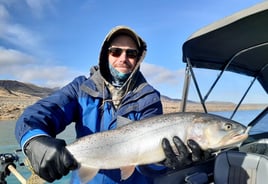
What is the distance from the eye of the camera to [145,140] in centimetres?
261

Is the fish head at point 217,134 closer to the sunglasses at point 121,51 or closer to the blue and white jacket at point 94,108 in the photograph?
the blue and white jacket at point 94,108

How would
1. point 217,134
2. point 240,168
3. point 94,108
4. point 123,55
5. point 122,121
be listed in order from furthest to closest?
1. point 240,168
2. point 123,55
3. point 94,108
4. point 122,121
5. point 217,134

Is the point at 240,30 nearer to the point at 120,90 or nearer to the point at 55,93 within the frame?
the point at 120,90

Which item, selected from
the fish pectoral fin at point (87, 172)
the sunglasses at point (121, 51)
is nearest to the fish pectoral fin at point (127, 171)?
the fish pectoral fin at point (87, 172)

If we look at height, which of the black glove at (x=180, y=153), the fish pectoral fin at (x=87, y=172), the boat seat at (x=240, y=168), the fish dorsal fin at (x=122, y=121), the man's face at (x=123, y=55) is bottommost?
the boat seat at (x=240, y=168)

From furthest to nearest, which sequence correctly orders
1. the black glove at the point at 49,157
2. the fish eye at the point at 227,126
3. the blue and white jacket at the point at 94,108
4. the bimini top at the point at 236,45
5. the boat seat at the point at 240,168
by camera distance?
the bimini top at the point at 236,45
the boat seat at the point at 240,168
the blue and white jacket at the point at 94,108
the fish eye at the point at 227,126
the black glove at the point at 49,157

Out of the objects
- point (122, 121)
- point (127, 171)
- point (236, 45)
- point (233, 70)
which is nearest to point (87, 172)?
point (127, 171)

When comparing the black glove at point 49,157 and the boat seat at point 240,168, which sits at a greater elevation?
the black glove at point 49,157

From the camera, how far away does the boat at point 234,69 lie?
365 centimetres

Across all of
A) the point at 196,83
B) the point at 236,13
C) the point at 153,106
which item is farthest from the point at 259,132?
the point at 153,106

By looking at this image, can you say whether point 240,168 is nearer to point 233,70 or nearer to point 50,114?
point 50,114

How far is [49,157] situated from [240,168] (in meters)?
2.04

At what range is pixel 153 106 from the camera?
2.97 metres

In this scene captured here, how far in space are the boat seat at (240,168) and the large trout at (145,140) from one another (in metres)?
1.04
